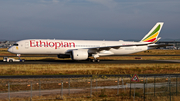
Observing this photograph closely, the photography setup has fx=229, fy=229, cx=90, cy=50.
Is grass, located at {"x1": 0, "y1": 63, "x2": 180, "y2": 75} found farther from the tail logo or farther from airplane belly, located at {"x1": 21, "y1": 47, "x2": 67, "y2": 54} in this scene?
the tail logo

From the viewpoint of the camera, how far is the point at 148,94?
21.1 m

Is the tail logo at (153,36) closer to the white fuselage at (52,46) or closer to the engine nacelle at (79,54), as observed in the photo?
the white fuselage at (52,46)

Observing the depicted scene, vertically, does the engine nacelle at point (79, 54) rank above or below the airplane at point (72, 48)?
below

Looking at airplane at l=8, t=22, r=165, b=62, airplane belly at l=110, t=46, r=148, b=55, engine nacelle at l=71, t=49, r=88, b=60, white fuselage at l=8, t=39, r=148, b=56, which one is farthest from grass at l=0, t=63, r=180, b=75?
airplane belly at l=110, t=46, r=148, b=55

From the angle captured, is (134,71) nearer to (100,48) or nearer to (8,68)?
(100,48)

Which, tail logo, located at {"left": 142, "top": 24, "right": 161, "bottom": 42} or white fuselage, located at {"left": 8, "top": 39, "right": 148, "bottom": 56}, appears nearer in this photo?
white fuselage, located at {"left": 8, "top": 39, "right": 148, "bottom": 56}

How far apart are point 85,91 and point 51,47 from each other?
2907 cm

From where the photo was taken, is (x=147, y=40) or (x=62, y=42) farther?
(x=147, y=40)

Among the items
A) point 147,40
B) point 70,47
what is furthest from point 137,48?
point 70,47

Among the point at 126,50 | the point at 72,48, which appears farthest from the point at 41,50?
the point at 126,50

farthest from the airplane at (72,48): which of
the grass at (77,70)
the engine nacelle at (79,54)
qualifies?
the grass at (77,70)

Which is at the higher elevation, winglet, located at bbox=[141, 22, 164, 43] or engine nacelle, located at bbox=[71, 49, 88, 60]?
winglet, located at bbox=[141, 22, 164, 43]

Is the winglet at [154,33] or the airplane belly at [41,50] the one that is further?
the winglet at [154,33]

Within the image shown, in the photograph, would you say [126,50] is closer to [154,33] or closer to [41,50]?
[154,33]
